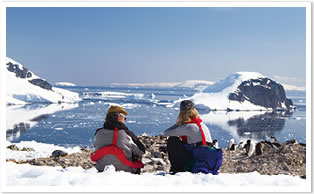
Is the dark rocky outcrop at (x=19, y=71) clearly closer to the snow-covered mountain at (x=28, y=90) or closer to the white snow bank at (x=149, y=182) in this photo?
the snow-covered mountain at (x=28, y=90)

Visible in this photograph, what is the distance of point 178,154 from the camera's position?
4117 millimetres

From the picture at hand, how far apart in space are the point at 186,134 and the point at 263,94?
75219mm

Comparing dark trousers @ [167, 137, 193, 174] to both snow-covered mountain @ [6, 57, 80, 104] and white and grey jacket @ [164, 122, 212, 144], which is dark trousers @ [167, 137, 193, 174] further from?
snow-covered mountain @ [6, 57, 80, 104]

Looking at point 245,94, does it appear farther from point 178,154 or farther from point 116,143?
point 116,143

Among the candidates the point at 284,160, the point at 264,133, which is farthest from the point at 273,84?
the point at 284,160

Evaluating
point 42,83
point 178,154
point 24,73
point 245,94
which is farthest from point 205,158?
point 24,73

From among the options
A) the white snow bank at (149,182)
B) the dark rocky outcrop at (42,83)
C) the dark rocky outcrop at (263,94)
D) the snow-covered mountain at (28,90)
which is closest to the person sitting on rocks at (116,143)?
the white snow bank at (149,182)

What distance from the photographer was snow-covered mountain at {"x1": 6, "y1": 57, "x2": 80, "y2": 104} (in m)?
→ 64.0

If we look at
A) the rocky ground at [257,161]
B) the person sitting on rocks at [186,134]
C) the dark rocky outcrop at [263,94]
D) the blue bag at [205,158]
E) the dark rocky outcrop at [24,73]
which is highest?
the dark rocky outcrop at [24,73]

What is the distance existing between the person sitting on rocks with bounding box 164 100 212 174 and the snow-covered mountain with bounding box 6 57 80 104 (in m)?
60.1

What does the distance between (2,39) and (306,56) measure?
415cm

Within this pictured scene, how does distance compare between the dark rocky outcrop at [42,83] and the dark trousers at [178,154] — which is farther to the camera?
the dark rocky outcrop at [42,83]

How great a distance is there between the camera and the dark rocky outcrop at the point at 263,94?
71625 mm
